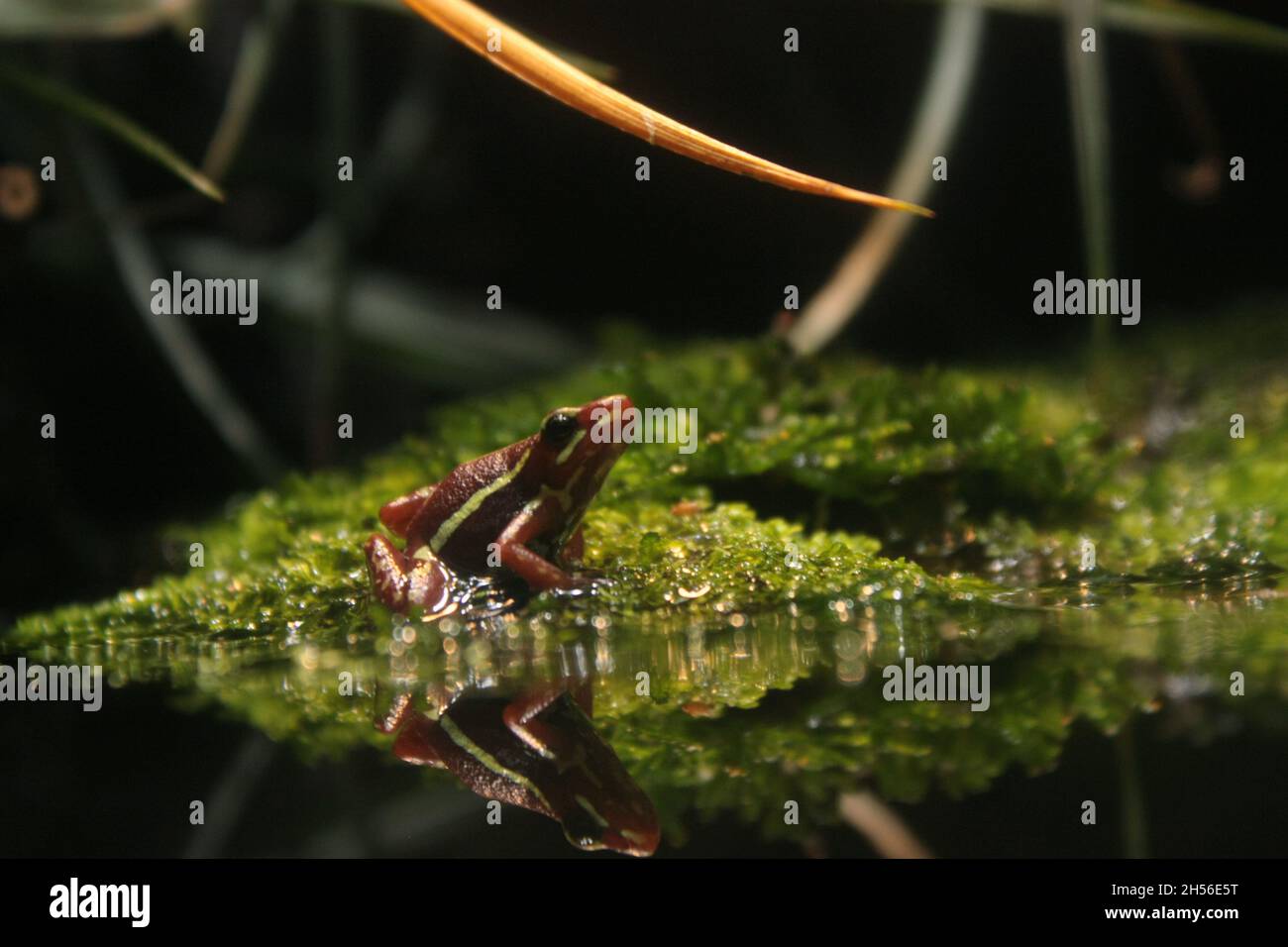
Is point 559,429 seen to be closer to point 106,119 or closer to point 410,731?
point 410,731

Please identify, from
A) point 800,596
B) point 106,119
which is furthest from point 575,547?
point 106,119

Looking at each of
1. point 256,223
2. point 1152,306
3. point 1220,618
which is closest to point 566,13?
point 256,223

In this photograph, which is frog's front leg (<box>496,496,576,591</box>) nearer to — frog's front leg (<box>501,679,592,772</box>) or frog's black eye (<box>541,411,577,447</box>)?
frog's black eye (<box>541,411,577,447</box>)

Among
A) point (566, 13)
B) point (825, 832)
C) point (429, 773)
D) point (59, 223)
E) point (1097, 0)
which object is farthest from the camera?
point (566, 13)

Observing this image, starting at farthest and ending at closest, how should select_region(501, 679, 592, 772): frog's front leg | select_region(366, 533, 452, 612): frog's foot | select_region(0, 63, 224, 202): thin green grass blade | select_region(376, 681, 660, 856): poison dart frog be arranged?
select_region(0, 63, 224, 202): thin green grass blade
select_region(366, 533, 452, 612): frog's foot
select_region(501, 679, 592, 772): frog's front leg
select_region(376, 681, 660, 856): poison dart frog

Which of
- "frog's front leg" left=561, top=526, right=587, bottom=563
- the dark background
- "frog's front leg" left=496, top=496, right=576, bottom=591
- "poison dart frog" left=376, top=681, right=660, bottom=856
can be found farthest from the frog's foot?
the dark background

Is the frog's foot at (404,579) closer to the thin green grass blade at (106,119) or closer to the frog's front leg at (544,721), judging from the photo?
the frog's front leg at (544,721)

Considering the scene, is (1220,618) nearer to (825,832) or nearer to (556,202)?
(825,832)
